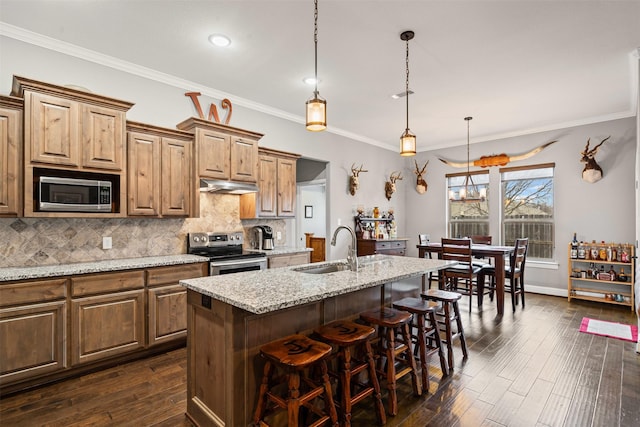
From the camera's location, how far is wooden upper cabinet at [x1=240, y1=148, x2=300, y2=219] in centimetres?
435

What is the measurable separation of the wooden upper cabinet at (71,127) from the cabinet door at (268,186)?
167 centimetres

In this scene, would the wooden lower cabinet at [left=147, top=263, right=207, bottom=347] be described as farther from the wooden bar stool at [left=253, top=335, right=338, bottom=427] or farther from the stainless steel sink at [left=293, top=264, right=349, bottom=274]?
the wooden bar stool at [left=253, top=335, right=338, bottom=427]

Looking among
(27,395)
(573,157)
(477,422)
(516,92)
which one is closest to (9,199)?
(27,395)

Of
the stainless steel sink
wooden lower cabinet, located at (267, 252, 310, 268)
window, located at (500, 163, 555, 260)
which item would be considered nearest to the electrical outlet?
A: wooden lower cabinet, located at (267, 252, 310, 268)

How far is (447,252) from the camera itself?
4605mm

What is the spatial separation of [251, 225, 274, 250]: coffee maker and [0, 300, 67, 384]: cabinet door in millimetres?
2227

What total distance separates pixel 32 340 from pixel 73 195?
1177 millimetres

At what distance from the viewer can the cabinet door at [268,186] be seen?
440cm

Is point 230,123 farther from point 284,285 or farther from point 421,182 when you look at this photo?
point 421,182

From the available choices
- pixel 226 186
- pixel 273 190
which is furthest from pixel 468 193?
pixel 226 186

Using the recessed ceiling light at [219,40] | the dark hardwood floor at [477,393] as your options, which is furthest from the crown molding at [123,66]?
the dark hardwood floor at [477,393]

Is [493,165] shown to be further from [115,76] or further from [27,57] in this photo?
[27,57]

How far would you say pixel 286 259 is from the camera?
14.1 ft

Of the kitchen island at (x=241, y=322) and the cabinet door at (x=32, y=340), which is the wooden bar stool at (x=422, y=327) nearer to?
the kitchen island at (x=241, y=322)
